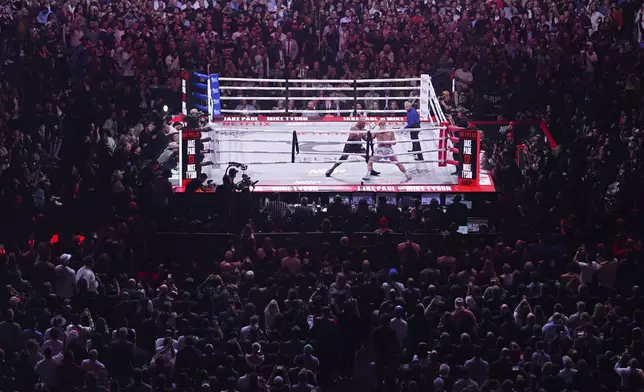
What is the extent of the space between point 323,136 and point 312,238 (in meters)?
5.87

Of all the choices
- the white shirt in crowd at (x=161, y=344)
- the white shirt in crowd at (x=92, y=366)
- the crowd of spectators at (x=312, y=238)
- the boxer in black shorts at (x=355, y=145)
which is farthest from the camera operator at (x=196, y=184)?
the white shirt in crowd at (x=92, y=366)

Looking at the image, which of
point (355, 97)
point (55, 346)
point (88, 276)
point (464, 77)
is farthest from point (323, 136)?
point (55, 346)

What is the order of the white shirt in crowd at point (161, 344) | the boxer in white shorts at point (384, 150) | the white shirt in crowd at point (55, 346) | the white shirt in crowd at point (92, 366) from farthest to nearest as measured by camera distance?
the boxer in white shorts at point (384, 150) → the white shirt in crowd at point (161, 344) → the white shirt in crowd at point (55, 346) → the white shirt in crowd at point (92, 366)

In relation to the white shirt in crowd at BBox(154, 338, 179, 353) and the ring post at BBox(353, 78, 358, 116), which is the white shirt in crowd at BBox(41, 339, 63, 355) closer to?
the white shirt in crowd at BBox(154, 338, 179, 353)

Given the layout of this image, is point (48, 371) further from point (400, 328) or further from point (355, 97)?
point (355, 97)

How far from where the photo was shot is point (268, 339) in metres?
14.9

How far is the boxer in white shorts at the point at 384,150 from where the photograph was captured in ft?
66.9

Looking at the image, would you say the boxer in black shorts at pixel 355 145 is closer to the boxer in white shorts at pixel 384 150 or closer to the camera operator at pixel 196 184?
the boxer in white shorts at pixel 384 150

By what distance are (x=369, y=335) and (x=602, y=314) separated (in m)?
2.81

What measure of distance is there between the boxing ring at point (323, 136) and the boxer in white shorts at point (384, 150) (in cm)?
5

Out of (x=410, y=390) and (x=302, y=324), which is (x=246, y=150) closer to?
(x=302, y=324)

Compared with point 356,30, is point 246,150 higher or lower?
lower

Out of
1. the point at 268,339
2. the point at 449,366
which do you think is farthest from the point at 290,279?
the point at 449,366

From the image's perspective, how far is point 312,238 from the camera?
1789 centimetres
